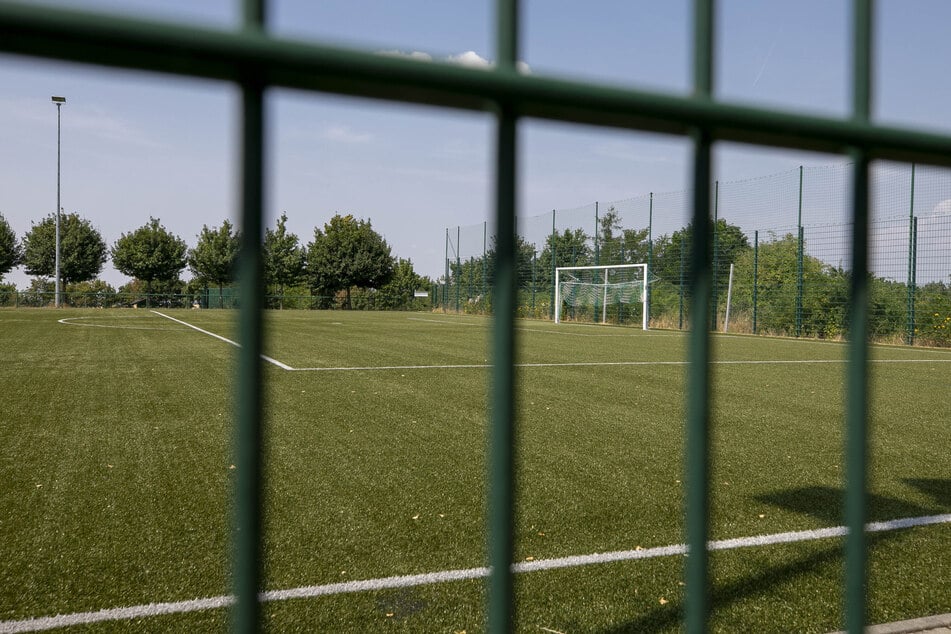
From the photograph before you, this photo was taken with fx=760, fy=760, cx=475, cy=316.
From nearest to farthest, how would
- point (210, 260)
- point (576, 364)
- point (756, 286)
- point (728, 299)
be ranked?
point (576, 364) < point (756, 286) < point (728, 299) < point (210, 260)

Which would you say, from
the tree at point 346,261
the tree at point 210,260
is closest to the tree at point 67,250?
the tree at point 210,260

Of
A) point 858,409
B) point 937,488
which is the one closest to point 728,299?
point 937,488

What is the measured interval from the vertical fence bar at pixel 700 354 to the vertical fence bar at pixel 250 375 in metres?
0.48

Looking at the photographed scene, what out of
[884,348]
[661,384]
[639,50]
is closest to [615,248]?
[884,348]

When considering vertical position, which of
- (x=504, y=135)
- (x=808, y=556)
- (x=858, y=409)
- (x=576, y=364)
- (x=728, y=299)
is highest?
(x=728, y=299)

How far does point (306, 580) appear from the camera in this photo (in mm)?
2617

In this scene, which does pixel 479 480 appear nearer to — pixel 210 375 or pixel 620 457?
pixel 620 457

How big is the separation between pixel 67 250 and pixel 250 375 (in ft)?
188

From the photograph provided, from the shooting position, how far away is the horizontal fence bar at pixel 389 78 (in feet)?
1.87

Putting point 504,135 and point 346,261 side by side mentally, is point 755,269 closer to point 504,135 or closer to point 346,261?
point 504,135

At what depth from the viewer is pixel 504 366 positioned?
30.1 inches

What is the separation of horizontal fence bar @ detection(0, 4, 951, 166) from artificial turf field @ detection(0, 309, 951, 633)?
1.84m

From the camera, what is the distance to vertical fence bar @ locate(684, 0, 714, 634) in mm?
847

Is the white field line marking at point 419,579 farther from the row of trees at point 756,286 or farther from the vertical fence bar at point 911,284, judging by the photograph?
the vertical fence bar at point 911,284
